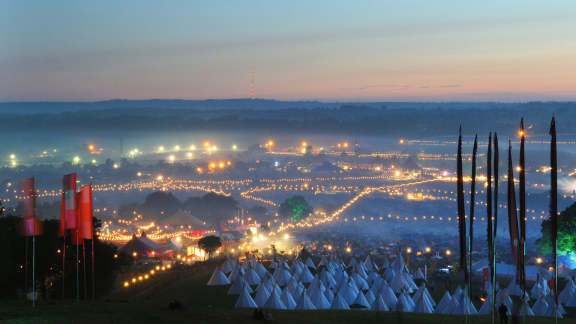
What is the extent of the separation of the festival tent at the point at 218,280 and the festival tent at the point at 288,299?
5.46 meters

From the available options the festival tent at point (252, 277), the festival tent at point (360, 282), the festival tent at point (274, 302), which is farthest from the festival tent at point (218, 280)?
the festival tent at point (360, 282)

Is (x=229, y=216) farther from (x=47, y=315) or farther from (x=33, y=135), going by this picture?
(x=33, y=135)

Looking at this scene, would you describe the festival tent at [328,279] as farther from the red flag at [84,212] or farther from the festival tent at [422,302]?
the red flag at [84,212]

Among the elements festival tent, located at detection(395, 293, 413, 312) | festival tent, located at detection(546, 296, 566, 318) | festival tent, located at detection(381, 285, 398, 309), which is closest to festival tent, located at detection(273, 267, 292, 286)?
festival tent, located at detection(381, 285, 398, 309)

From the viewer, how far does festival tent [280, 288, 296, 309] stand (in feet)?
79.0

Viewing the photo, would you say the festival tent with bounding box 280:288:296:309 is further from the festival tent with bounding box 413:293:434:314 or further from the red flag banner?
the red flag banner

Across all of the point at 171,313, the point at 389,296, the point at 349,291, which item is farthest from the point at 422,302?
the point at 171,313

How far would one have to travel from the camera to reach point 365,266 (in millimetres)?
31984

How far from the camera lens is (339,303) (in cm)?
2402

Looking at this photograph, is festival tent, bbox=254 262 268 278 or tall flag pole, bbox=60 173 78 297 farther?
festival tent, bbox=254 262 268 278

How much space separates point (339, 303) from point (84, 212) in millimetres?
11763

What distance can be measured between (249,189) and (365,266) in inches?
2051

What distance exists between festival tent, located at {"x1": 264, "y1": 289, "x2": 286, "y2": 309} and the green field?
2.12m

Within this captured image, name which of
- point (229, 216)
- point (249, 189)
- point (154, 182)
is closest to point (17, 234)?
point (229, 216)
